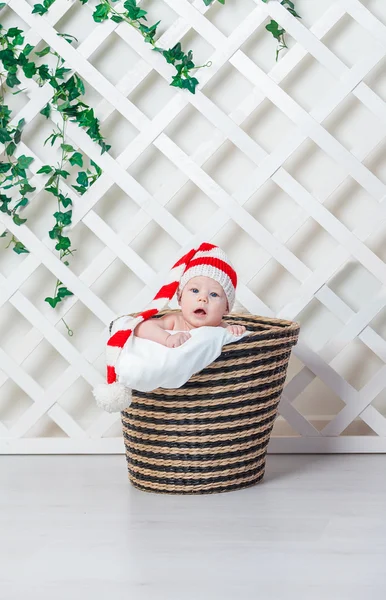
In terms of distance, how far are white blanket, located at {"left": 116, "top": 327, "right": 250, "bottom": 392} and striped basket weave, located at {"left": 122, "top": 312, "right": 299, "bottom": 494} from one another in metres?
0.04

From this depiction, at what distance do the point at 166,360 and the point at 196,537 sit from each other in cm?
31

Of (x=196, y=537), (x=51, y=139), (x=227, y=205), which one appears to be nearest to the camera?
(x=196, y=537)

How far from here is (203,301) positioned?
1.47 meters

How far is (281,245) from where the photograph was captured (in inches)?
70.6

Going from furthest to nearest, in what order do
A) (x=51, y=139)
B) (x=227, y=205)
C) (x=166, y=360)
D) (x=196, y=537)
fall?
(x=51, y=139)
(x=227, y=205)
(x=166, y=360)
(x=196, y=537)

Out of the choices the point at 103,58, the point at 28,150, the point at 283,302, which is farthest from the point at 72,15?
the point at 283,302

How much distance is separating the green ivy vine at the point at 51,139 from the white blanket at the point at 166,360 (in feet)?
1.78

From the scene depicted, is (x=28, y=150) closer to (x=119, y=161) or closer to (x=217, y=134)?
(x=119, y=161)

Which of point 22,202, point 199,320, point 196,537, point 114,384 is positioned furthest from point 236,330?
point 22,202

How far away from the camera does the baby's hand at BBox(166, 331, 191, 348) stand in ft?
4.60

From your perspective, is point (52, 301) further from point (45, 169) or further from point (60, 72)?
point (60, 72)

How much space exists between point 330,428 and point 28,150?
3.22 feet

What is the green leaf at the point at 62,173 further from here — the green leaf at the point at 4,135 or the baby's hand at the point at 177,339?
the baby's hand at the point at 177,339

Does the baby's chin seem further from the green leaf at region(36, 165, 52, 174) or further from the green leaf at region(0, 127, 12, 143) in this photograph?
the green leaf at region(0, 127, 12, 143)
